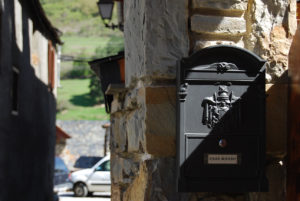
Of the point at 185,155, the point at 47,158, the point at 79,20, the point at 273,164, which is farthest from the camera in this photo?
the point at 79,20

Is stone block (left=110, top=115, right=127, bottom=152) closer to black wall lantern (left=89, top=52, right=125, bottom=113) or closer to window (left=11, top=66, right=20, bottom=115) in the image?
black wall lantern (left=89, top=52, right=125, bottom=113)

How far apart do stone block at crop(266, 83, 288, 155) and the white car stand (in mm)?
14582

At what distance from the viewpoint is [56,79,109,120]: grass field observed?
6738 centimetres

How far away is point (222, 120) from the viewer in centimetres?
335

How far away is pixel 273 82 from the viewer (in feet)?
11.8

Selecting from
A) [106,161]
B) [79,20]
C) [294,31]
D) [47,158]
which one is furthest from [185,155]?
[79,20]

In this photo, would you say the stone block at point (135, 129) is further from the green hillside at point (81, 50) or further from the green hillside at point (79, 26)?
the green hillside at point (79, 26)

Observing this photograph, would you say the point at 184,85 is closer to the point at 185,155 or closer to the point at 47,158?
the point at 185,155

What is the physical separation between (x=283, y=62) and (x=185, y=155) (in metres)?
0.91

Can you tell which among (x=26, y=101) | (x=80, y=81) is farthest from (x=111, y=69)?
(x=80, y=81)

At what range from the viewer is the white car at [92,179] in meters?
18.2

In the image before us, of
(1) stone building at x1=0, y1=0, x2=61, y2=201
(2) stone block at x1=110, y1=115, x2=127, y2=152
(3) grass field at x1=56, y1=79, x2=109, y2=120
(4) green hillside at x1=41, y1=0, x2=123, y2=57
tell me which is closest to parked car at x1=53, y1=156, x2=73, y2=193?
(1) stone building at x1=0, y1=0, x2=61, y2=201

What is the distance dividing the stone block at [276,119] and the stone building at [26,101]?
6.28 metres

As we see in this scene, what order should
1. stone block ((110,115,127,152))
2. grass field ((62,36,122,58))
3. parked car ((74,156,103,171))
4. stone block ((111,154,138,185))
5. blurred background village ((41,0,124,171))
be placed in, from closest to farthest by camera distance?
stone block ((111,154,138,185))
stone block ((110,115,127,152))
parked car ((74,156,103,171))
blurred background village ((41,0,124,171))
grass field ((62,36,122,58))
